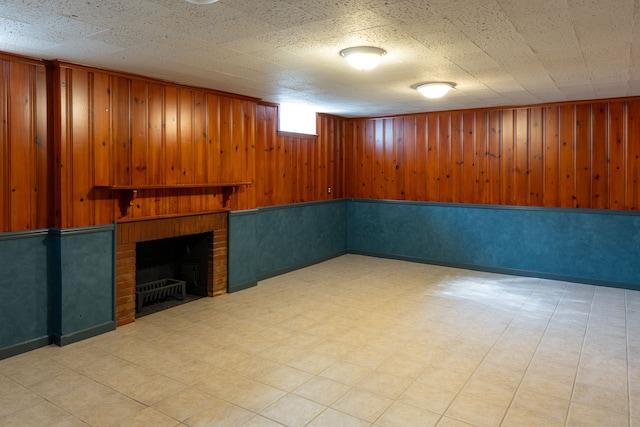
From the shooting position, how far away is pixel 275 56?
3.54 metres

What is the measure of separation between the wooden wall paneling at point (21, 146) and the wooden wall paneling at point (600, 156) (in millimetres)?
6076

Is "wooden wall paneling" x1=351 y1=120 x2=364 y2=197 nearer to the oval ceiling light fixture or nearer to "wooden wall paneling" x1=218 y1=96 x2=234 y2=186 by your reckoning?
"wooden wall paneling" x1=218 y1=96 x2=234 y2=186

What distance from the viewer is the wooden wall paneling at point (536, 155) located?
5.99m

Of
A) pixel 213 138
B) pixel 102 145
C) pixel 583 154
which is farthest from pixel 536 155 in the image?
→ pixel 102 145

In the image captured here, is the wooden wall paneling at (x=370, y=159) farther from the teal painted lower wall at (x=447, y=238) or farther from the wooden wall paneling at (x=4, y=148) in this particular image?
the wooden wall paneling at (x=4, y=148)

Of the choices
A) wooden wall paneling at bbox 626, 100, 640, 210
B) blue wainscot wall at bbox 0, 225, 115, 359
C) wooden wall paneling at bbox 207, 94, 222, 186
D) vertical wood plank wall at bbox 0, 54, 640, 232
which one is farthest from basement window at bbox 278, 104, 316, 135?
wooden wall paneling at bbox 626, 100, 640, 210

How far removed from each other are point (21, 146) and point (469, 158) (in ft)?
17.9

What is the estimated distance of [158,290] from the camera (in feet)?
15.9

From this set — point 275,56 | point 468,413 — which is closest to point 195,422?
point 468,413

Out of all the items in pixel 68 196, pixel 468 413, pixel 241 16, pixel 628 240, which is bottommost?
pixel 468 413

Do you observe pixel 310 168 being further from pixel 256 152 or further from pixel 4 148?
pixel 4 148

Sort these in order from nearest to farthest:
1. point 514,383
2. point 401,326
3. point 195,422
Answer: point 195,422 < point 514,383 < point 401,326

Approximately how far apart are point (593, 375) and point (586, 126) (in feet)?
11.9

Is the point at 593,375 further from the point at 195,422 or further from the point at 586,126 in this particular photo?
the point at 586,126
